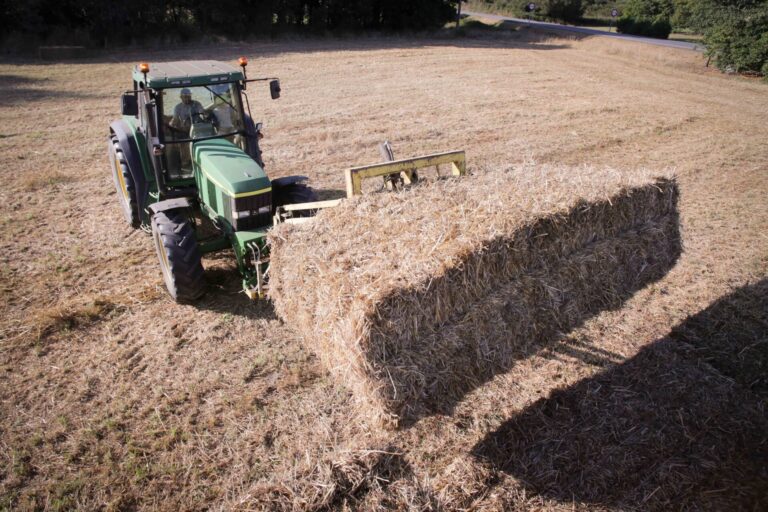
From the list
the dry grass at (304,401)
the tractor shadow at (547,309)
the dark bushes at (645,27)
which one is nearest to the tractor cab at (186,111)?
the dry grass at (304,401)

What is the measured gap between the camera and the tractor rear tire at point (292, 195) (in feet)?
19.2

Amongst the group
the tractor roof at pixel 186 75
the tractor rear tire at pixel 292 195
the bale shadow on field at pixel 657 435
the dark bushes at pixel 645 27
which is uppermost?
the dark bushes at pixel 645 27

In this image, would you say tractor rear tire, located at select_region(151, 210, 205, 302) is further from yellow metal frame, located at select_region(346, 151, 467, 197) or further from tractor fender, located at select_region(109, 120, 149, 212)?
yellow metal frame, located at select_region(346, 151, 467, 197)

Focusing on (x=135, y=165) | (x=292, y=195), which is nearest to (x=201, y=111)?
(x=135, y=165)

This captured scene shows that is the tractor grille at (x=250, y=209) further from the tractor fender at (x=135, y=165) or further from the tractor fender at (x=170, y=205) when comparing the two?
the tractor fender at (x=135, y=165)

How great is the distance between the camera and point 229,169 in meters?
5.10

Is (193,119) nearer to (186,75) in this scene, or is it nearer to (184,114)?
(184,114)

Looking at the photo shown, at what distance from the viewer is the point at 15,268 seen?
19.6 feet

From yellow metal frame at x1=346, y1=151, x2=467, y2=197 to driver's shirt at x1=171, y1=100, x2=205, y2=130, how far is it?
234 cm

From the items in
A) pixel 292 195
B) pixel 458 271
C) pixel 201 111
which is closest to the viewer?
pixel 458 271

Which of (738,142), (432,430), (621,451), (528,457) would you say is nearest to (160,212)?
(432,430)

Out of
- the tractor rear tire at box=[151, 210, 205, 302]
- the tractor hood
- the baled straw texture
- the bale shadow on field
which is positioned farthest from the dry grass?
the tractor hood

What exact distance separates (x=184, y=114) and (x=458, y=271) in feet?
12.9

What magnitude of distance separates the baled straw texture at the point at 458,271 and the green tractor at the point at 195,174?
96 cm
